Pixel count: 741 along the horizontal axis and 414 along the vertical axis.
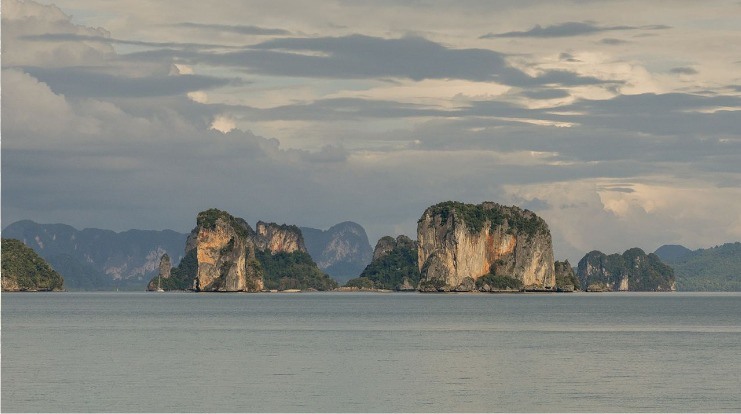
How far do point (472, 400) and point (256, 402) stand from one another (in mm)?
11684

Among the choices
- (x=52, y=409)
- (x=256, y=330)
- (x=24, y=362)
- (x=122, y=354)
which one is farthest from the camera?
(x=256, y=330)

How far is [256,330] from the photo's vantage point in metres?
141

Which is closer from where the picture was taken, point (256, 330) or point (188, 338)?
point (188, 338)

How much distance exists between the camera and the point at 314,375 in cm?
7894

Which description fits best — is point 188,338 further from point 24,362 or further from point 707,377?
point 707,377

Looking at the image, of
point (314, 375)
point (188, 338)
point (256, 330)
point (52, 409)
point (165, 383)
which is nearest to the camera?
point (52, 409)

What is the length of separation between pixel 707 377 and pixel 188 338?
58861 mm

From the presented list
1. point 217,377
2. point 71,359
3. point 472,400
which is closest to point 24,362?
point 71,359

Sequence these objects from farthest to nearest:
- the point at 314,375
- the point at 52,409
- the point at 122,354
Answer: the point at 122,354, the point at 314,375, the point at 52,409

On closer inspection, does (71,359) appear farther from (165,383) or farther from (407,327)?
(407,327)

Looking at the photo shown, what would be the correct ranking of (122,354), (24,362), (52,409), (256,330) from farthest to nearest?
(256,330) < (122,354) < (24,362) < (52,409)

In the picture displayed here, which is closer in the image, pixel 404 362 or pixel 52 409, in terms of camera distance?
pixel 52 409

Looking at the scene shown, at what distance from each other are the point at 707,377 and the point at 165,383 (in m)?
35.1

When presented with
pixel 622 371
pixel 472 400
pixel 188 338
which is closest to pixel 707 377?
pixel 622 371
